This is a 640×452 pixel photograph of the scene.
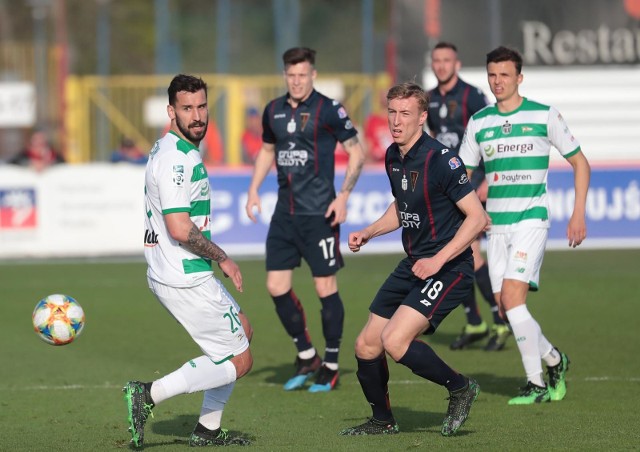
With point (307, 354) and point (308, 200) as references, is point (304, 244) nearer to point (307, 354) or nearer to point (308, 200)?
point (308, 200)

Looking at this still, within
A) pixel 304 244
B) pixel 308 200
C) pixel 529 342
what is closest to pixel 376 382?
pixel 529 342

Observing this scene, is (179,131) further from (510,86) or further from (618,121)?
(618,121)

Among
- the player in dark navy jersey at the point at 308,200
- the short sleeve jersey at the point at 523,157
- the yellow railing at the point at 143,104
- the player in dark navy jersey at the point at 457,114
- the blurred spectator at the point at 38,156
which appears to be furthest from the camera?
the yellow railing at the point at 143,104

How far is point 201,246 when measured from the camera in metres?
6.80

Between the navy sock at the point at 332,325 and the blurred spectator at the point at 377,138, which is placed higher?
the blurred spectator at the point at 377,138

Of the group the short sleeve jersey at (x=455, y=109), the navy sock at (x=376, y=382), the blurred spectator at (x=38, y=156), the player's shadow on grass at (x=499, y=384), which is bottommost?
the player's shadow on grass at (x=499, y=384)

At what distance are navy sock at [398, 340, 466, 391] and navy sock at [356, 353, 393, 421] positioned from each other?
0.22 metres

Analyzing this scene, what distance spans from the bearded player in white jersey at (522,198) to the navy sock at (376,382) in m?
1.42

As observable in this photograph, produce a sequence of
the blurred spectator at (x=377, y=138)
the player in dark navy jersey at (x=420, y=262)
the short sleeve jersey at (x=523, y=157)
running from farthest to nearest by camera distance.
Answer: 1. the blurred spectator at (x=377, y=138)
2. the short sleeve jersey at (x=523, y=157)
3. the player in dark navy jersey at (x=420, y=262)

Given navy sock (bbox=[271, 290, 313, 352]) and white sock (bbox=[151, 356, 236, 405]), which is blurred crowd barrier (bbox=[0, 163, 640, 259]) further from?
white sock (bbox=[151, 356, 236, 405])

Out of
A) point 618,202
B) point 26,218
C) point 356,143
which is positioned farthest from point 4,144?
point 356,143

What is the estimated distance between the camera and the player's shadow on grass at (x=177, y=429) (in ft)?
24.1

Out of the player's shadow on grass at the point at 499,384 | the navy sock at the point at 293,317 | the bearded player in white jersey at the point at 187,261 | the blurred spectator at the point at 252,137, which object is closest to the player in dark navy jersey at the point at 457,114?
the player's shadow on grass at the point at 499,384

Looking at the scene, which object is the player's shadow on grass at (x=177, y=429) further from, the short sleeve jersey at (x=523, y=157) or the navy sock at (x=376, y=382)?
the short sleeve jersey at (x=523, y=157)
